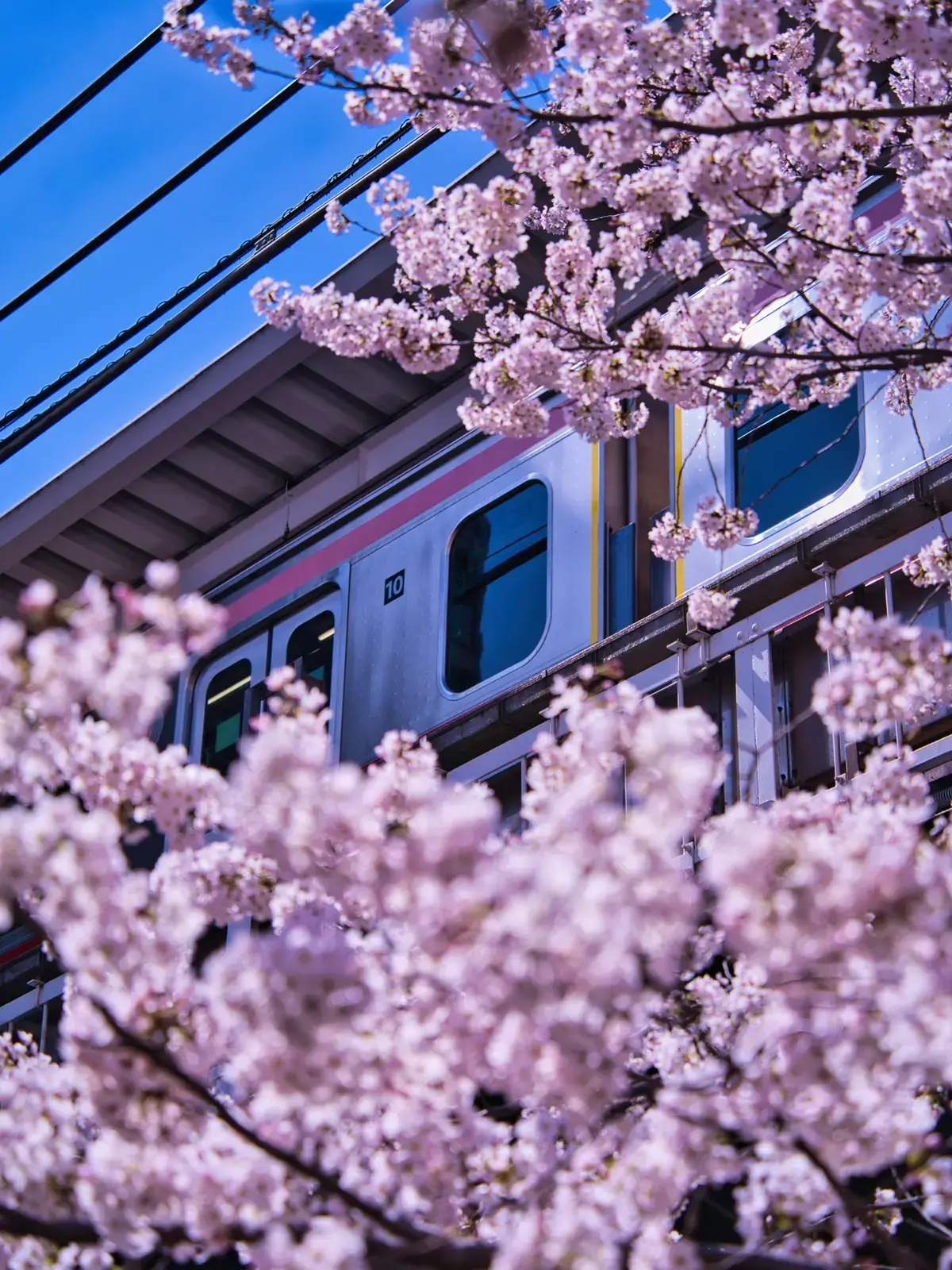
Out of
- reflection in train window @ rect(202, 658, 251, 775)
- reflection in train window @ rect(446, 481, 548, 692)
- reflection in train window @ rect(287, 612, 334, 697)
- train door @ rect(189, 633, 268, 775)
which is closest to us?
reflection in train window @ rect(446, 481, 548, 692)

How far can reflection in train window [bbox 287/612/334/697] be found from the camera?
1003 cm

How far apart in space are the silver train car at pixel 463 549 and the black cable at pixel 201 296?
0.49 m

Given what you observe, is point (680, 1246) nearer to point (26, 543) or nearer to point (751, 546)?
point (751, 546)

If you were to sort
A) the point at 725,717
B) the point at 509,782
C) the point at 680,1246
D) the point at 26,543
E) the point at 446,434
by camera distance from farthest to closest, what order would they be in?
1. the point at 26,543
2. the point at 446,434
3. the point at 509,782
4. the point at 725,717
5. the point at 680,1246

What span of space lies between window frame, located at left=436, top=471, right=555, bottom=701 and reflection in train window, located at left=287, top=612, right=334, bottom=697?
1.13m

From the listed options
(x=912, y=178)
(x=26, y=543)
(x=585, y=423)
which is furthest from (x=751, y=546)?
(x=26, y=543)

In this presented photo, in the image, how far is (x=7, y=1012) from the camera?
35.4ft

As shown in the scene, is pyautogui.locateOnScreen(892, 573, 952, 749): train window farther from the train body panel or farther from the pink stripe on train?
the pink stripe on train

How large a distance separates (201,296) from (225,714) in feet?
8.75

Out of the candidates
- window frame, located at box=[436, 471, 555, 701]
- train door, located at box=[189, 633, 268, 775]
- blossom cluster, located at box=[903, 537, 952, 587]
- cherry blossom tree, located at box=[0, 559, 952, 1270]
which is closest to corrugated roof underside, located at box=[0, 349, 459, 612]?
train door, located at box=[189, 633, 268, 775]

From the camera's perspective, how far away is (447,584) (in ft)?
29.8

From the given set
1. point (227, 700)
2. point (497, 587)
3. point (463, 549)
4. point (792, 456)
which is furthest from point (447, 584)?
point (792, 456)

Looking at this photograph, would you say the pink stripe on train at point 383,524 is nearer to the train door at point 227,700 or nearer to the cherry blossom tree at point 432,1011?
the train door at point 227,700

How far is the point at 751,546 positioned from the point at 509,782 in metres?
1.70
